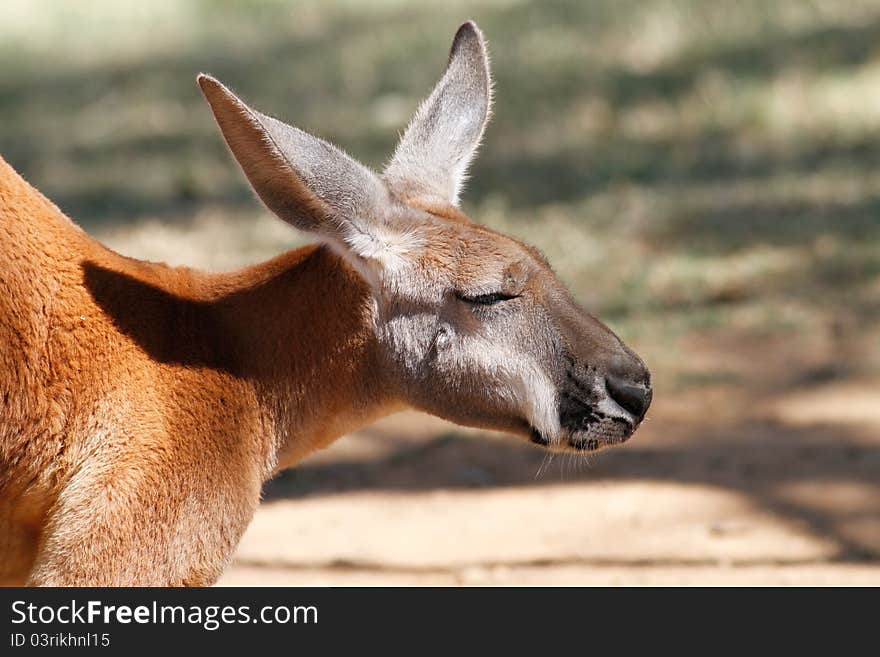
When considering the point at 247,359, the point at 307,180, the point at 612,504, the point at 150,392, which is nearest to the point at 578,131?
the point at 612,504

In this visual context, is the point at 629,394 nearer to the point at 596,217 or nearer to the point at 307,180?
the point at 307,180

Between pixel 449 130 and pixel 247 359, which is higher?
pixel 449 130

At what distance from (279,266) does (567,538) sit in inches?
83.4

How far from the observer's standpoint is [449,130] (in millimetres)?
4789

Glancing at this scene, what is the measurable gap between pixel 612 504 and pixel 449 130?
2.08m

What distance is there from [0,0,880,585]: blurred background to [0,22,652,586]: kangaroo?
1480 millimetres

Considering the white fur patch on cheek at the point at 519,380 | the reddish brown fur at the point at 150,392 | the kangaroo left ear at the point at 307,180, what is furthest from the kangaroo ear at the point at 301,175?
the white fur patch on cheek at the point at 519,380

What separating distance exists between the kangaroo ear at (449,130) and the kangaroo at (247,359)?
175mm

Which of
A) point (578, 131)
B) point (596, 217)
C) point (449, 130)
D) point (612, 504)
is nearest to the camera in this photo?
point (449, 130)

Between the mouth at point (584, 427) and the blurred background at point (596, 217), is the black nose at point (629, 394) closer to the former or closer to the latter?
the mouth at point (584, 427)

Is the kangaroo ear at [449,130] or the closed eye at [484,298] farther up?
the kangaroo ear at [449,130]

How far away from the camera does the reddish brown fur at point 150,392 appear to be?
380 cm

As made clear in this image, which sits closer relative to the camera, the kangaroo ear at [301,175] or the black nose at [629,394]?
the kangaroo ear at [301,175]

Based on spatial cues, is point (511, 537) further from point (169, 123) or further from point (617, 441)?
point (169, 123)
